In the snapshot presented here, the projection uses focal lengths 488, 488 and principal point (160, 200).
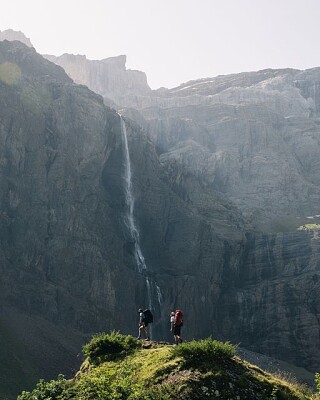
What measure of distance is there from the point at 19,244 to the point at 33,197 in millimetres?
8601

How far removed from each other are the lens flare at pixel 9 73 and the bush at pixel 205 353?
81975mm

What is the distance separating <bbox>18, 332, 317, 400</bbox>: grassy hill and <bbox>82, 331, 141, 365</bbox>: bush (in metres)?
1.50

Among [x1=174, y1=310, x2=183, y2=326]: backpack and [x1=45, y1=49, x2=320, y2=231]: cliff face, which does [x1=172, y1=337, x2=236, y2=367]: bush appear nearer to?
[x1=174, y1=310, x2=183, y2=326]: backpack

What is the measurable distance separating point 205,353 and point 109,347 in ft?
18.1

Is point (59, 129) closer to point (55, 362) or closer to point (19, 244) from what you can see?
point (19, 244)

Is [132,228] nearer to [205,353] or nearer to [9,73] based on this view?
[9,73]

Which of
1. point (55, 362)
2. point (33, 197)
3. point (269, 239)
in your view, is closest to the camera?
point (55, 362)

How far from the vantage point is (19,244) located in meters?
75.9

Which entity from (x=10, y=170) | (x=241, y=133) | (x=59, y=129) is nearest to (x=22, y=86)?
(x=59, y=129)

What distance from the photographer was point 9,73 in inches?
3720

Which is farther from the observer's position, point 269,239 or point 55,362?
point 269,239

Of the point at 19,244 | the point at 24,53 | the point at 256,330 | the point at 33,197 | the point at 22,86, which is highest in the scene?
the point at 24,53

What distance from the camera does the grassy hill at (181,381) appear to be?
14.6 meters

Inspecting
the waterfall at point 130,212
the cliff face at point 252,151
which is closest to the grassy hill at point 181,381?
the waterfall at point 130,212
